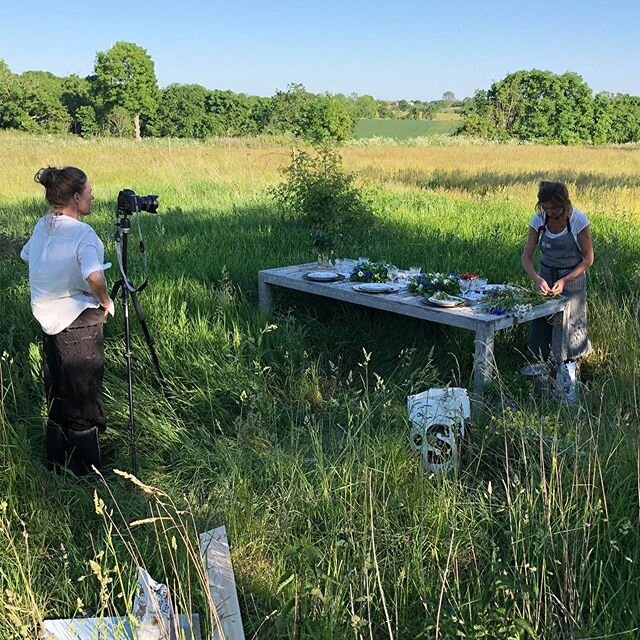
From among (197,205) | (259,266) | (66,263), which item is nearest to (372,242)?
(259,266)

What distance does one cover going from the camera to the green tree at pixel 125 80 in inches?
2562

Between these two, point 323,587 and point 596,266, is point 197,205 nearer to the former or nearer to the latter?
point 596,266

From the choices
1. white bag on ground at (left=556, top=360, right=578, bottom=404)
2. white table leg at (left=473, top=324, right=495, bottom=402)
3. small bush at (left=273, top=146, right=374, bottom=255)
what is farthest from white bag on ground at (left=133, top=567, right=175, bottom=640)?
small bush at (left=273, top=146, right=374, bottom=255)

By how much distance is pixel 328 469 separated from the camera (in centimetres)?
319

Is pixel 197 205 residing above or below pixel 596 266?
above

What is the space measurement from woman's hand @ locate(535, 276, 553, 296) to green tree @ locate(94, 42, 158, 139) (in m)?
64.2

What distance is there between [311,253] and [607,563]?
5.37 metres

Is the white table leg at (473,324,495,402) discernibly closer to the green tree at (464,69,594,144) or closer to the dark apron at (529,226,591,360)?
the dark apron at (529,226,591,360)

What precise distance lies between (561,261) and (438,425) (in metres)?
2.01

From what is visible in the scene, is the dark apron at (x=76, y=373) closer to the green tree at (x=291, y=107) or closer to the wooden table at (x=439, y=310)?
the wooden table at (x=439, y=310)

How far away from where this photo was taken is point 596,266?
255 inches

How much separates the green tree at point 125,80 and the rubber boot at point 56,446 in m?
64.5

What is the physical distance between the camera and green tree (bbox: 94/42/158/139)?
65.1 metres

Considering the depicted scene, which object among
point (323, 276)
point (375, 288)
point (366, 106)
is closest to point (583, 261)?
point (375, 288)
